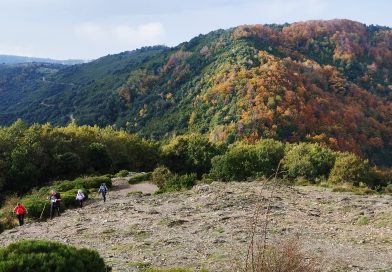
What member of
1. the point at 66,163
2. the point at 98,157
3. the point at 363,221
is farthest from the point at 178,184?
the point at 98,157

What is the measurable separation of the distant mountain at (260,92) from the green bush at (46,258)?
69675 millimetres

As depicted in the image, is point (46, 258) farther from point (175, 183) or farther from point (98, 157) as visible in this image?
point (98, 157)

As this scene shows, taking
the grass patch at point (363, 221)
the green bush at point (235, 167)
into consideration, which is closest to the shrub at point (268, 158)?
the green bush at point (235, 167)

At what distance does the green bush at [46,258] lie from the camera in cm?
850

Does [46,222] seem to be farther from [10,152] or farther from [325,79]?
[325,79]

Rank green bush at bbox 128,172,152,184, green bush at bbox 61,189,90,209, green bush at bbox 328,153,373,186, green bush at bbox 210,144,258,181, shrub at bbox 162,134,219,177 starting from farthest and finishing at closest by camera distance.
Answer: shrub at bbox 162,134,219,177 → green bush at bbox 128,172,152,184 → green bush at bbox 210,144,258,181 → green bush at bbox 328,153,373,186 → green bush at bbox 61,189,90,209

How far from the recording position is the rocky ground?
557 inches

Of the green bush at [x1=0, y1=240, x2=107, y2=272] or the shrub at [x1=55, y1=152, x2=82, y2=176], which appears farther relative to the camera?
the shrub at [x1=55, y1=152, x2=82, y2=176]

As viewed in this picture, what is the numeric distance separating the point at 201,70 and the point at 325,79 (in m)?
36.8

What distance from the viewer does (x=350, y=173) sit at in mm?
35875

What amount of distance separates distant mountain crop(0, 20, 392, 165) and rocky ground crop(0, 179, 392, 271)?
52.9 meters

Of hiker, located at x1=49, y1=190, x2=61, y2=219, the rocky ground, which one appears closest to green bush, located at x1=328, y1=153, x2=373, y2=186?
the rocky ground

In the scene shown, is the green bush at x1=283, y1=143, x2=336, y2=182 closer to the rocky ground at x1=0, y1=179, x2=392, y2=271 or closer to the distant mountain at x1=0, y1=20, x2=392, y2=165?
the rocky ground at x1=0, y1=179, x2=392, y2=271

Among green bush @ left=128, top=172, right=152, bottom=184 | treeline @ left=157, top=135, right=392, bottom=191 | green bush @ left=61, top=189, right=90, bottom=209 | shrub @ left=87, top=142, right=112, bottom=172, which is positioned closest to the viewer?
green bush @ left=61, top=189, right=90, bottom=209
